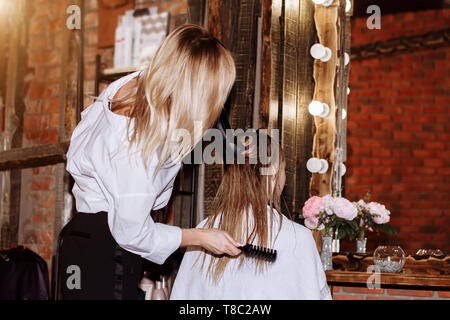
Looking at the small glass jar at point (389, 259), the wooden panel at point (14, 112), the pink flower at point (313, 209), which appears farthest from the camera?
the wooden panel at point (14, 112)

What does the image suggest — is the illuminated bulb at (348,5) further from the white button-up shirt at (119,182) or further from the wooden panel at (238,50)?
the white button-up shirt at (119,182)

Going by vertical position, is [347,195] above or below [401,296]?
above

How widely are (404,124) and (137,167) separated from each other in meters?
2.85

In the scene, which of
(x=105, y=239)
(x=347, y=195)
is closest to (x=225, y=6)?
(x=347, y=195)

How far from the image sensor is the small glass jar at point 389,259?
2477mm

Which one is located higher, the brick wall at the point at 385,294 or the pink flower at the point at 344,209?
the pink flower at the point at 344,209

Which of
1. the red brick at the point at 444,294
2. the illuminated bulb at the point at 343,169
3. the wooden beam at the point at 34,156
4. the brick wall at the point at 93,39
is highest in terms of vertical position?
the brick wall at the point at 93,39

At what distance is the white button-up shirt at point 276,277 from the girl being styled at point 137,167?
1.19 feet

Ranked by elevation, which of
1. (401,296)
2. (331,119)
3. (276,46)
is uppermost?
(276,46)

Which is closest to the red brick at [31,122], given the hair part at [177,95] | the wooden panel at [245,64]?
the wooden panel at [245,64]

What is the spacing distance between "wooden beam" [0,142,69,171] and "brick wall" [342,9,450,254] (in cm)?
171

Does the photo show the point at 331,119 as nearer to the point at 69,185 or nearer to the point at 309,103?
the point at 309,103
